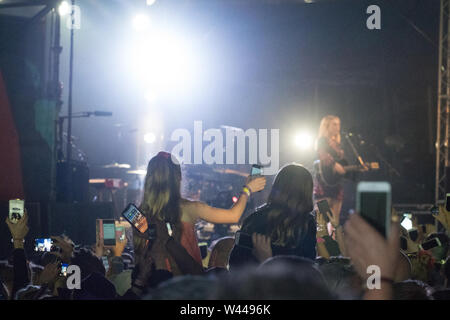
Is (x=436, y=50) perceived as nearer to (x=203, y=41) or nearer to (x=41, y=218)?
(x=203, y=41)

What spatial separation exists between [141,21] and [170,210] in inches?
469

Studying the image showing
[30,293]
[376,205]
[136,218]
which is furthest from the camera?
[136,218]

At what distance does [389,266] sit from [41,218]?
7917mm

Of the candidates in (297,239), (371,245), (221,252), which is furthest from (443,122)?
(371,245)

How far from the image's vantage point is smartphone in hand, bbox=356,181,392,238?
1230 mm

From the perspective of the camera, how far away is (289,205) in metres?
3.42

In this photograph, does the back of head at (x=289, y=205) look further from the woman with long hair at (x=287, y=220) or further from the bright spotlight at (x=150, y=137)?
the bright spotlight at (x=150, y=137)

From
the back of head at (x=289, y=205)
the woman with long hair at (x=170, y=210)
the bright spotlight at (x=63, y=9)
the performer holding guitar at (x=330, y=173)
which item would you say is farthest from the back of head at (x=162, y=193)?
the performer holding guitar at (x=330, y=173)

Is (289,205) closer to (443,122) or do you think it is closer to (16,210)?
(16,210)

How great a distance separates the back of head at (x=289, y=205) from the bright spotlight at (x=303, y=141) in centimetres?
1069

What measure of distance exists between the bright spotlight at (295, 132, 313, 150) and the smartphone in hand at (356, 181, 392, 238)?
12905 mm

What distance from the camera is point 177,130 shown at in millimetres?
16297

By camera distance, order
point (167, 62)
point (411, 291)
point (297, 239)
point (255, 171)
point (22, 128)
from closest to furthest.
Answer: point (411, 291) → point (297, 239) → point (255, 171) → point (22, 128) → point (167, 62)
